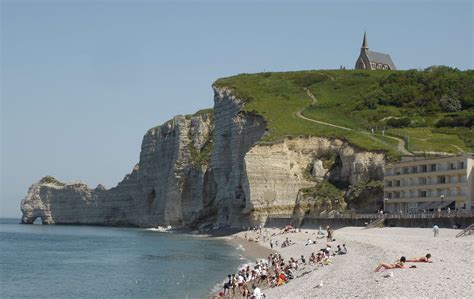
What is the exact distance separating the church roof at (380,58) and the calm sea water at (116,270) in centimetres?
9521

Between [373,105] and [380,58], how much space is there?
5530cm

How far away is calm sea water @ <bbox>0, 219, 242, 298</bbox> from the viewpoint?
1422 inches

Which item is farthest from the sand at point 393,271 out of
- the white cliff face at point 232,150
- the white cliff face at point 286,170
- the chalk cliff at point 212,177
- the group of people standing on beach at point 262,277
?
the white cliff face at point 232,150

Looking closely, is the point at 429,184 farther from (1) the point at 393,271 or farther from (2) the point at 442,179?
(1) the point at 393,271

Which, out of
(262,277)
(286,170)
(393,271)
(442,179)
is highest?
(286,170)

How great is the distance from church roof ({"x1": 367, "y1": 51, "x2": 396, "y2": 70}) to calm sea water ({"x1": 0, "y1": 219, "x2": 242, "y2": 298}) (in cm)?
9521

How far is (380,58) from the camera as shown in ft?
510

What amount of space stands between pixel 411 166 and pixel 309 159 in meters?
20.1

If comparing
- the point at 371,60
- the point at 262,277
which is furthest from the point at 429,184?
the point at 371,60

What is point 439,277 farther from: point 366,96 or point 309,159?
point 366,96

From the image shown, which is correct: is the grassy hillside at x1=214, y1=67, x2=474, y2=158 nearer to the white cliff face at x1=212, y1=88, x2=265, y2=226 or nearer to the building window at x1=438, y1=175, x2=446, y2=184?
the white cliff face at x1=212, y1=88, x2=265, y2=226

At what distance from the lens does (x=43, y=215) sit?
521ft

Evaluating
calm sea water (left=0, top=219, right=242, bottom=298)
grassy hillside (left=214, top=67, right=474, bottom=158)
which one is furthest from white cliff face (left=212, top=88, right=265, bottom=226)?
calm sea water (left=0, top=219, right=242, bottom=298)

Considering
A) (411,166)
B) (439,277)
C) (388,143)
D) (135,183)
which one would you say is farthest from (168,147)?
(439,277)
